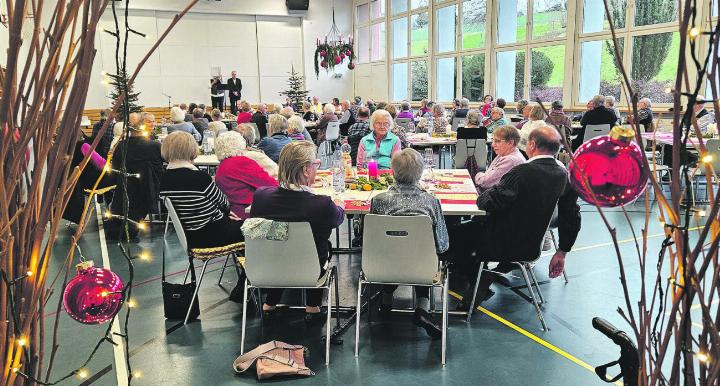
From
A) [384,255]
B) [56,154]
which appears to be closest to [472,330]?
[384,255]

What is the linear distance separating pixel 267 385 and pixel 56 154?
2373 millimetres

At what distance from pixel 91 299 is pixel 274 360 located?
6.62ft

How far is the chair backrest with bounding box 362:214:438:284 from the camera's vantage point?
10.1ft

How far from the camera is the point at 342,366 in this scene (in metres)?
3.19

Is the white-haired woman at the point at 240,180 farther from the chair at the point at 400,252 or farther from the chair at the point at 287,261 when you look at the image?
the chair at the point at 400,252

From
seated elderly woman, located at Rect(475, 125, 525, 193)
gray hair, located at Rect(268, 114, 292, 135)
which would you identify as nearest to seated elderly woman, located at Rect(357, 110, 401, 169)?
gray hair, located at Rect(268, 114, 292, 135)

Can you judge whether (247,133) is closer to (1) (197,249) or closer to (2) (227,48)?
(1) (197,249)

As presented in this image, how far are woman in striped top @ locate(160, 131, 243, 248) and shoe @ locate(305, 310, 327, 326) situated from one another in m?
0.76

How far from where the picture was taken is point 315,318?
12.5ft

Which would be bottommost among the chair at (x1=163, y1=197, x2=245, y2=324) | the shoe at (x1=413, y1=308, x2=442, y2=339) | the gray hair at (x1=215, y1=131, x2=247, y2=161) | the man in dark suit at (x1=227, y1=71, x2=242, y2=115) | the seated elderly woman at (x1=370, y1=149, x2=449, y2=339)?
the shoe at (x1=413, y1=308, x2=442, y2=339)

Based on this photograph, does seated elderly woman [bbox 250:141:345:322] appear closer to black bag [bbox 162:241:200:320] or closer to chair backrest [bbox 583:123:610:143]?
black bag [bbox 162:241:200:320]

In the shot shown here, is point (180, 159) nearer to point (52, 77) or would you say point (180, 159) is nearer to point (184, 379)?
point (184, 379)

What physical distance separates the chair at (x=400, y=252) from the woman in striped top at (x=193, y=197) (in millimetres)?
1174

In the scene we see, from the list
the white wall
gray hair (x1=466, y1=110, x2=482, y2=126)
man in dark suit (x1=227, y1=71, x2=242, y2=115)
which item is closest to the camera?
gray hair (x1=466, y1=110, x2=482, y2=126)
